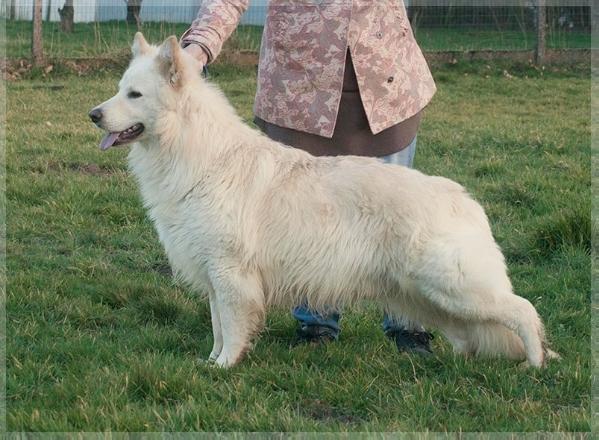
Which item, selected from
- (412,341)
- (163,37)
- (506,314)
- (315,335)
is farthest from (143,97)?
(163,37)

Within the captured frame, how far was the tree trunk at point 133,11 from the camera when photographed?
1791 centimetres

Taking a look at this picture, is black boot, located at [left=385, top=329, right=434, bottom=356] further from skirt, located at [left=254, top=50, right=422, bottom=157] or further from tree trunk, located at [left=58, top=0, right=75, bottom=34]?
tree trunk, located at [left=58, top=0, right=75, bottom=34]

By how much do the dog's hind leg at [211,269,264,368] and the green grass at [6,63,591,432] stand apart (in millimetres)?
95

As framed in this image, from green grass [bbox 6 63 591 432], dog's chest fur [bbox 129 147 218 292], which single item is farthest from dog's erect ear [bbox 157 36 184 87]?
green grass [bbox 6 63 591 432]

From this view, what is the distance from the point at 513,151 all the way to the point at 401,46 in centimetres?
508

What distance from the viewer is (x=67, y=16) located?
1780cm

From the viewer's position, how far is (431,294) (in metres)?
4.02

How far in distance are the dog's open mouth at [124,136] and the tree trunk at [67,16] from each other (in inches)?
538

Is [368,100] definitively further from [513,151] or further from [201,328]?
[513,151]

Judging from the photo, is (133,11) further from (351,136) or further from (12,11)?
(351,136)

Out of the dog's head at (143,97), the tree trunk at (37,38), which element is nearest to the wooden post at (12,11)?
the tree trunk at (37,38)

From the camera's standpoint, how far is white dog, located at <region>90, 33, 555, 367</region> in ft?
13.2

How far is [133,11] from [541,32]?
8245 mm

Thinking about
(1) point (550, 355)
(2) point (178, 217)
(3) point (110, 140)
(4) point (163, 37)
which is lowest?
(4) point (163, 37)
